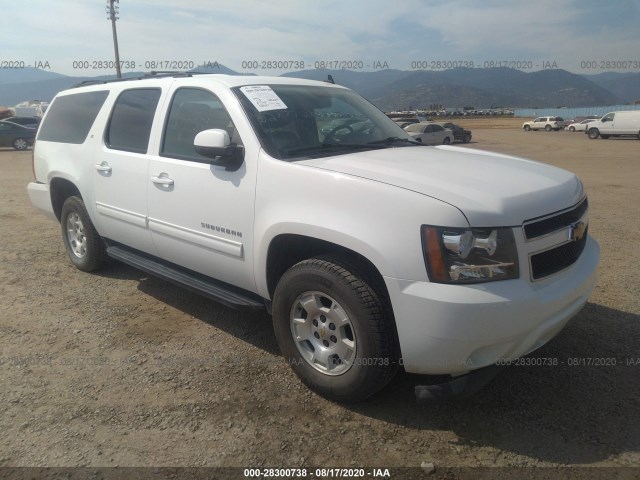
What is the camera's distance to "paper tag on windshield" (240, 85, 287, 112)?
3235mm

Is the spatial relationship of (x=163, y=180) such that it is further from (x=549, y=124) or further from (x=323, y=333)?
(x=549, y=124)

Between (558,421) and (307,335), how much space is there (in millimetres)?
1464

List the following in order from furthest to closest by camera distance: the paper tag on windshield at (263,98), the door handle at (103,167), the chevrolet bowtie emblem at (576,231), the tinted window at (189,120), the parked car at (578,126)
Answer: the parked car at (578,126) → the door handle at (103,167) → the tinted window at (189,120) → the paper tag on windshield at (263,98) → the chevrolet bowtie emblem at (576,231)

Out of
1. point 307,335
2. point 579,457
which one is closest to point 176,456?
point 307,335

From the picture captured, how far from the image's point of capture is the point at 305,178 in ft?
8.97

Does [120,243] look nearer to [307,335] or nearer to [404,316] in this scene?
[307,335]

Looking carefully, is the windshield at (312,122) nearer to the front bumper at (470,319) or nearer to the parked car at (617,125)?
the front bumper at (470,319)

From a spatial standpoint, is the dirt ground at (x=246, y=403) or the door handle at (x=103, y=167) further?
the door handle at (x=103, y=167)

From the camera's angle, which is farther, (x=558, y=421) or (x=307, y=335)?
(x=307, y=335)

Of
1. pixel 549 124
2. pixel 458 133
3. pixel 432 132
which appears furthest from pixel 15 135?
pixel 549 124

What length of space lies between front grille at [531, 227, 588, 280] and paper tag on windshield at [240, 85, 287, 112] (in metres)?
1.92

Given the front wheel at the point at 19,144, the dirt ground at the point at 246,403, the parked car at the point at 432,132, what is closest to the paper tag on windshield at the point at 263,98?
the dirt ground at the point at 246,403

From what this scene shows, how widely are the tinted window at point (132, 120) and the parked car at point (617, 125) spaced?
34.8 metres

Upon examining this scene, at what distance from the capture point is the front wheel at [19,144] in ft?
77.3
